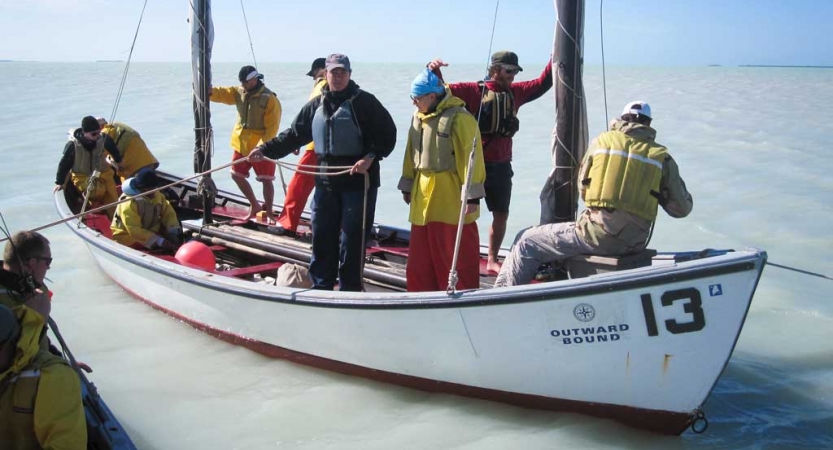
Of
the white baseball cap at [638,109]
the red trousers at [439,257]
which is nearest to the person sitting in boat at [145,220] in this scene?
the red trousers at [439,257]

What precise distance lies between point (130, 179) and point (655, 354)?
201 inches

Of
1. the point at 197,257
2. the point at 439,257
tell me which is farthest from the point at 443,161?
the point at 197,257

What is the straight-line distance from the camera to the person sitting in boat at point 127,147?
7887 mm

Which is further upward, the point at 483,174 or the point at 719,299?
the point at 483,174

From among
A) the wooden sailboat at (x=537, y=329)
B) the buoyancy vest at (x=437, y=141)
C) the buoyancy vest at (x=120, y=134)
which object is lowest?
the wooden sailboat at (x=537, y=329)

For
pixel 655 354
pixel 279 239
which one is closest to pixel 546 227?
pixel 655 354

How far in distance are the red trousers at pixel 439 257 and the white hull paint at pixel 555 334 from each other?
1.60ft

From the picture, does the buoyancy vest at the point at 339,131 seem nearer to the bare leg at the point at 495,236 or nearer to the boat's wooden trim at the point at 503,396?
the bare leg at the point at 495,236

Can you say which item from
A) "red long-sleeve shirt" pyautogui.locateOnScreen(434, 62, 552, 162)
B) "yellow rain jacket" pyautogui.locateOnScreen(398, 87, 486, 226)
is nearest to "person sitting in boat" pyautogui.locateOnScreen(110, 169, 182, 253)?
"yellow rain jacket" pyautogui.locateOnScreen(398, 87, 486, 226)

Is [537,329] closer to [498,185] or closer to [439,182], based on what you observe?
[439,182]

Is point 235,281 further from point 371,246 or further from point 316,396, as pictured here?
point 371,246

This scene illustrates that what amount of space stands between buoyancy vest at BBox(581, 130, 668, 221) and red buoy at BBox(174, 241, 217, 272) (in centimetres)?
358

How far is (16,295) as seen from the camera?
3.45 m

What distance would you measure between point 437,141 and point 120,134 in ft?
13.6
